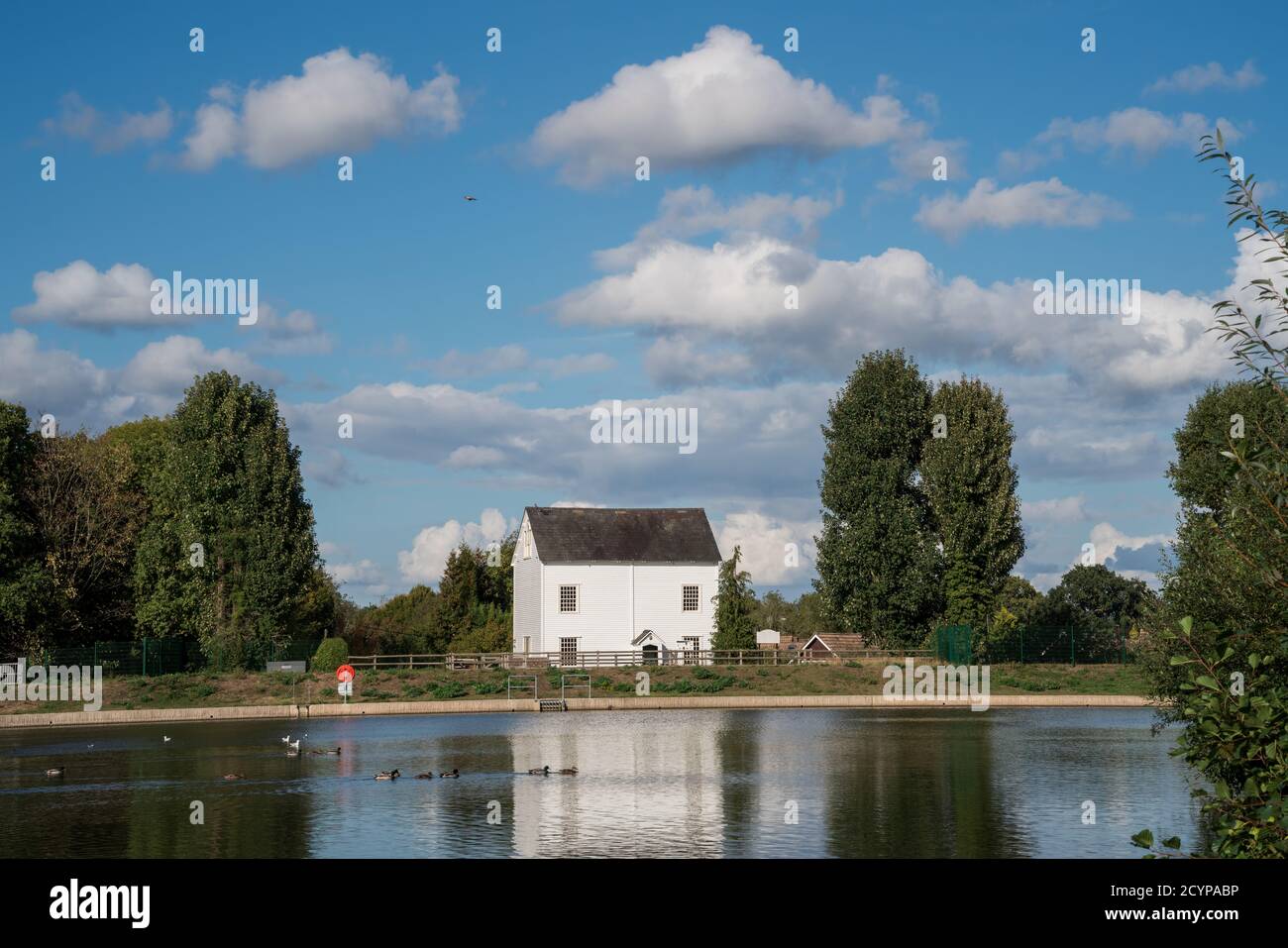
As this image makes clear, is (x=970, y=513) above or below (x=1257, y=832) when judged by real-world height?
above

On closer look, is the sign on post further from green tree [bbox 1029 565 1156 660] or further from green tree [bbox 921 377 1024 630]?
green tree [bbox 1029 565 1156 660]

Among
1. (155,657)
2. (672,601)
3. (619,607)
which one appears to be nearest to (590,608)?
(619,607)

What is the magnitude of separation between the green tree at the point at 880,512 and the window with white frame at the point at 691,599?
796cm

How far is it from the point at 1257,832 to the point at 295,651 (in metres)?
67.5

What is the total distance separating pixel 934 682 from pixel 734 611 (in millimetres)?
13000

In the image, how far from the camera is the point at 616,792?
97.1 ft

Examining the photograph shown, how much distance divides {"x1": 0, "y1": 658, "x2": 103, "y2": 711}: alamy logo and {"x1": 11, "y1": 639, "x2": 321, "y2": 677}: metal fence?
0.74 meters

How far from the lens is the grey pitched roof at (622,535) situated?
84.4 meters

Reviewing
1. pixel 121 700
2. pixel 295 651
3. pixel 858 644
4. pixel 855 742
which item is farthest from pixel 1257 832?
pixel 858 644

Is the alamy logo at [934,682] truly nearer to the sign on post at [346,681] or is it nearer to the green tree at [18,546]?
the sign on post at [346,681]

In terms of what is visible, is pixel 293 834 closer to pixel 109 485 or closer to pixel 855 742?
pixel 855 742
